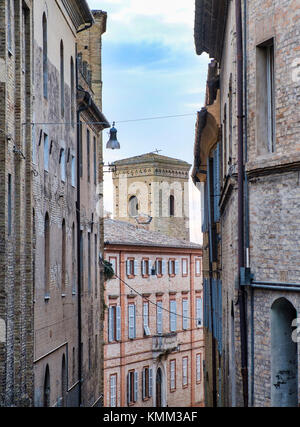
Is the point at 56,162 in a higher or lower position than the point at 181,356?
higher

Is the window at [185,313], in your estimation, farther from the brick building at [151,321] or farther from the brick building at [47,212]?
the brick building at [47,212]

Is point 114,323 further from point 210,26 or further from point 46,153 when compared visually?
point 210,26

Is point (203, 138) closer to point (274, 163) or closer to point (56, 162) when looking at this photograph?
point (56, 162)

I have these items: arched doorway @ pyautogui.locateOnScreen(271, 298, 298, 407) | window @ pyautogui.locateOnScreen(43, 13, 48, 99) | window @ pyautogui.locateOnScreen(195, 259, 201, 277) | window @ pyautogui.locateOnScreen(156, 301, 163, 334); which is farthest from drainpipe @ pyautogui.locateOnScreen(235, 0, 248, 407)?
window @ pyautogui.locateOnScreen(195, 259, 201, 277)

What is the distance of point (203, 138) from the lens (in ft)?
96.0

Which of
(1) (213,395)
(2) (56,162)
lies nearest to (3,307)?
(2) (56,162)

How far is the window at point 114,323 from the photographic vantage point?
173 ft

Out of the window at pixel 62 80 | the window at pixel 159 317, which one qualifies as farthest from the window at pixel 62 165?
the window at pixel 159 317

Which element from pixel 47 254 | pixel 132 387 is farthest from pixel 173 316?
pixel 47 254

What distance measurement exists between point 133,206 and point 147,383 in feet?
137

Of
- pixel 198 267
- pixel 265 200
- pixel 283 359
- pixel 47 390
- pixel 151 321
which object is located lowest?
pixel 151 321

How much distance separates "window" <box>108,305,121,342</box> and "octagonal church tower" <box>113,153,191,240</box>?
4235 cm

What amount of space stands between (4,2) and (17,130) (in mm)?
2596

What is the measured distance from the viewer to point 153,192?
9844cm
